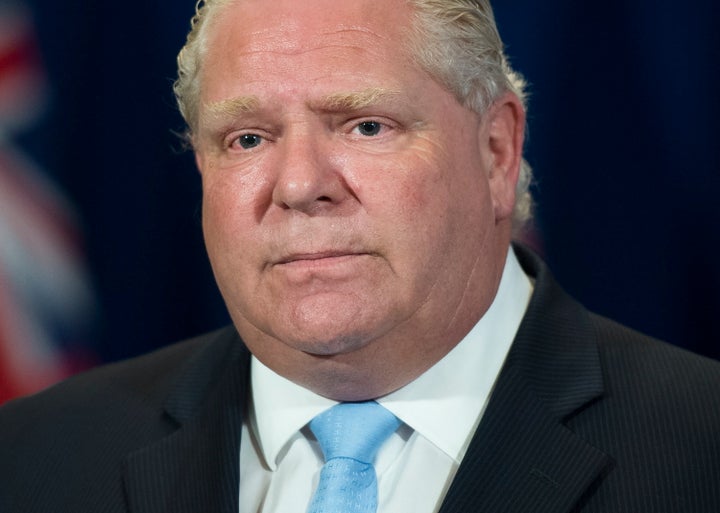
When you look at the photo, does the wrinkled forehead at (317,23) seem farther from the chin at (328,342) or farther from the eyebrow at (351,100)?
the chin at (328,342)

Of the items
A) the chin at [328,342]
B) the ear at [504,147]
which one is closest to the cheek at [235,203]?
the chin at [328,342]

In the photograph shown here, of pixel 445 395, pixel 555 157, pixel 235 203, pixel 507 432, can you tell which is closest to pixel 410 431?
pixel 445 395

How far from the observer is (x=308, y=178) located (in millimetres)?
2068

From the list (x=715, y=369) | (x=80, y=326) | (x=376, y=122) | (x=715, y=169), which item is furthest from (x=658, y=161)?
(x=80, y=326)

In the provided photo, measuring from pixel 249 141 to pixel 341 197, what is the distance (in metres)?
0.27

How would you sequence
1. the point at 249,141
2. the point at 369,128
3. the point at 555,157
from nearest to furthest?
the point at 369,128
the point at 249,141
the point at 555,157

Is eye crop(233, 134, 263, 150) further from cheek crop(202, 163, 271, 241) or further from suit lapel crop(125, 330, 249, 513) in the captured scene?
suit lapel crop(125, 330, 249, 513)

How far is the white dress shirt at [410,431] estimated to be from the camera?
7.32ft

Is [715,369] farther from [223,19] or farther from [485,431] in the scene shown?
[223,19]

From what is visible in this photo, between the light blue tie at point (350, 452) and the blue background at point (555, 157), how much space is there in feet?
3.49

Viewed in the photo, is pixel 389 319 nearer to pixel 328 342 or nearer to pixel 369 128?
pixel 328 342

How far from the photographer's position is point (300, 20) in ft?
7.13

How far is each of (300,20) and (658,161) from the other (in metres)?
1.23

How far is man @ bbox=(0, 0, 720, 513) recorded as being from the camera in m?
2.11
